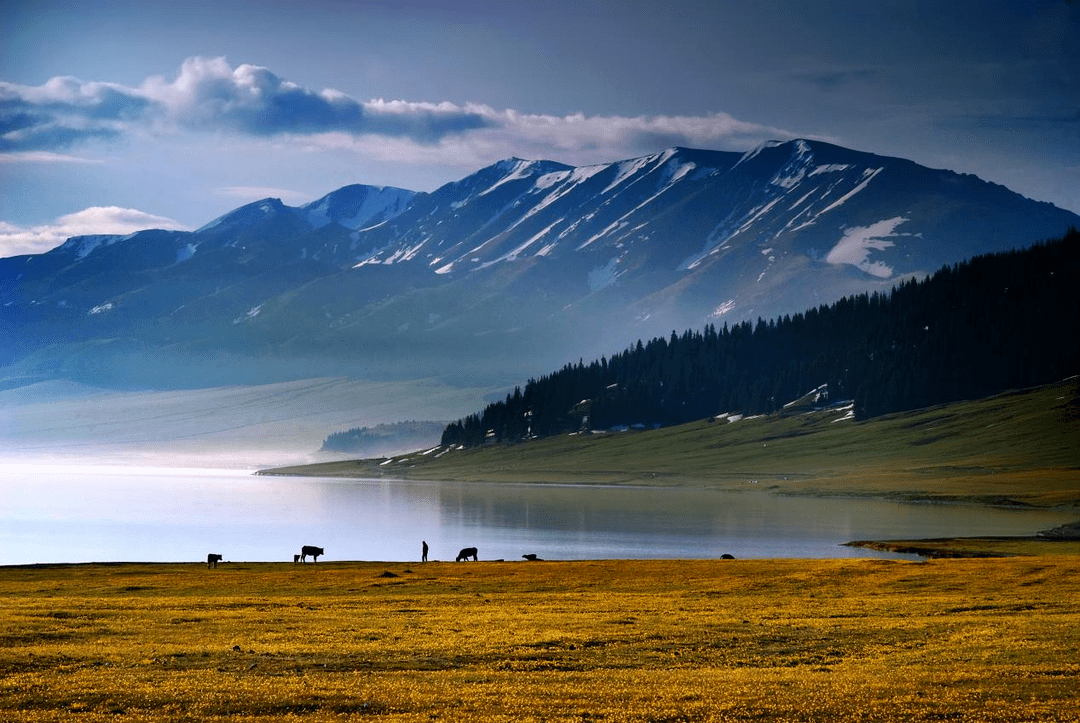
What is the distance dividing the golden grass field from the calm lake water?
4033cm

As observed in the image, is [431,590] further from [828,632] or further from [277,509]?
[277,509]

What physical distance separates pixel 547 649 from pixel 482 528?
339 ft

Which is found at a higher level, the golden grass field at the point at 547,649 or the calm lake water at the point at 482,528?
the golden grass field at the point at 547,649

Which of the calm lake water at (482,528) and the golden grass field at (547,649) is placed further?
the calm lake water at (482,528)

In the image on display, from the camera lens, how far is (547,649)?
4116 centimetres

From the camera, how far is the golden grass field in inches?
1237

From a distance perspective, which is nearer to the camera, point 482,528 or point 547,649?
point 547,649

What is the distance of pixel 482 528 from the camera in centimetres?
14388

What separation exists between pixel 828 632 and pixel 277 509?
14853cm

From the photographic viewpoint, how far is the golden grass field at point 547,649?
31422mm

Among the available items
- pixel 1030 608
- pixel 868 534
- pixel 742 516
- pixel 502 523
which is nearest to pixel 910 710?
pixel 1030 608

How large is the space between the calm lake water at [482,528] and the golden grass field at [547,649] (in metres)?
40.3

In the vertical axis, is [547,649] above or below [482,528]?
above

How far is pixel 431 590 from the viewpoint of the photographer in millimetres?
65812
